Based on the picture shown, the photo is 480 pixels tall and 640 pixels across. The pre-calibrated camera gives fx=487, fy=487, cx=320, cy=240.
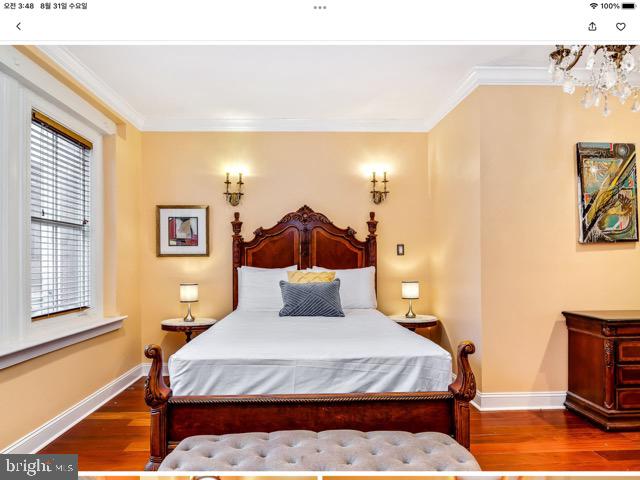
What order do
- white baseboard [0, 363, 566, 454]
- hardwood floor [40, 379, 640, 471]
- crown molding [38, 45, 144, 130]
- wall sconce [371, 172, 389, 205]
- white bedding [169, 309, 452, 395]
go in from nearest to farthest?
1. white bedding [169, 309, 452, 395]
2. hardwood floor [40, 379, 640, 471]
3. white baseboard [0, 363, 566, 454]
4. crown molding [38, 45, 144, 130]
5. wall sconce [371, 172, 389, 205]

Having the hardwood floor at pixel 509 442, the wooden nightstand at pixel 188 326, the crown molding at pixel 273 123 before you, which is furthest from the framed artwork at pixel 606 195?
the wooden nightstand at pixel 188 326

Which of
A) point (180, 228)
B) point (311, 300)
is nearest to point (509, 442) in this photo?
point (311, 300)

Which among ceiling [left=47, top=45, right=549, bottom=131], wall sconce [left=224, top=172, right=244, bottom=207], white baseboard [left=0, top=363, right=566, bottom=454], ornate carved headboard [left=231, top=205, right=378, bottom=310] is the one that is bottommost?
white baseboard [left=0, top=363, right=566, bottom=454]

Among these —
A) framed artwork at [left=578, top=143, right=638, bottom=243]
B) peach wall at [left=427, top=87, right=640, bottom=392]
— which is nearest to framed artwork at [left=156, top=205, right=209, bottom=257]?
peach wall at [left=427, top=87, right=640, bottom=392]

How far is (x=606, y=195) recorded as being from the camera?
3.49 m

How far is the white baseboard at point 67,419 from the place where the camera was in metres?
2.69

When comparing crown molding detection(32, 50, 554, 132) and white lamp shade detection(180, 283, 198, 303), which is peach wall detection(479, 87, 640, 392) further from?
white lamp shade detection(180, 283, 198, 303)

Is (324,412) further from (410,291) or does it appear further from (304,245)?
(304,245)

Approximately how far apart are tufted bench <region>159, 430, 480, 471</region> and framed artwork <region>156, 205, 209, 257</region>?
10.2 feet

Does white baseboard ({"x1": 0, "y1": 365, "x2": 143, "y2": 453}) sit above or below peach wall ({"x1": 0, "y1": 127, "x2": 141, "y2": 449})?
below

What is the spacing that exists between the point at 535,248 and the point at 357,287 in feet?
5.06

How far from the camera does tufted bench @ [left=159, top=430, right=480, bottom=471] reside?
5.14 feet

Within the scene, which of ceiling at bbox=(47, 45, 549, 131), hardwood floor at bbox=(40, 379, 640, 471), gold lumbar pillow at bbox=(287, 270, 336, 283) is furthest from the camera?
gold lumbar pillow at bbox=(287, 270, 336, 283)
